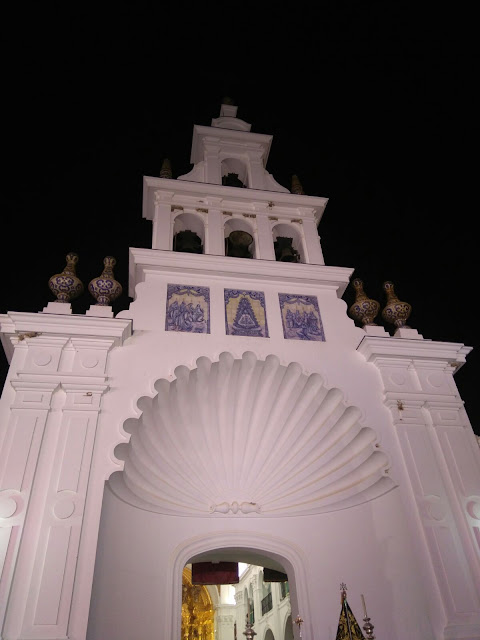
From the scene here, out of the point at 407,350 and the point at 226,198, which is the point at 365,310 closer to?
the point at 407,350

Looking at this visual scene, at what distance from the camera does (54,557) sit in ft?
14.2

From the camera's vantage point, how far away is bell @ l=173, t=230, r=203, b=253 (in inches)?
313

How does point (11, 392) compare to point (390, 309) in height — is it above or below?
below

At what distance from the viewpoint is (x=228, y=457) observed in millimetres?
6309

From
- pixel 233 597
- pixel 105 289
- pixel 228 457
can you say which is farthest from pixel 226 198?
pixel 233 597

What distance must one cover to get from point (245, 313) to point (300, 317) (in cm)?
80

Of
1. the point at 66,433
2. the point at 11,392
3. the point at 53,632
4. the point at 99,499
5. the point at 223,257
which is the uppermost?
the point at 223,257

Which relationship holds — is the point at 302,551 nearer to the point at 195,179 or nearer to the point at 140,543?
the point at 140,543

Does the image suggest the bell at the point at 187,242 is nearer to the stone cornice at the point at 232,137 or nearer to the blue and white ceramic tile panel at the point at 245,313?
the blue and white ceramic tile panel at the point at 245,313

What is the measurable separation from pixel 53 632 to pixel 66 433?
5.83ft

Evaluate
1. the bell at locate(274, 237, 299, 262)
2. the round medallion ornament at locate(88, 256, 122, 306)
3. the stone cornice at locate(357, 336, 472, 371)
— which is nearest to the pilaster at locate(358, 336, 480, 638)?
the stone cornice at locate(357, 336, 472, 371)

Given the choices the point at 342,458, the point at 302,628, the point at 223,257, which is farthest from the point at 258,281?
the point at 302,628

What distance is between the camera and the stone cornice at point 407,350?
21.4 ft

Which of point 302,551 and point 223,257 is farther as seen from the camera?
point 223,257
